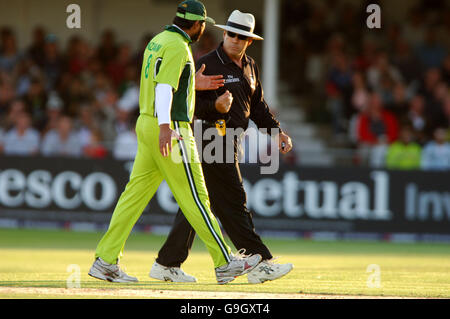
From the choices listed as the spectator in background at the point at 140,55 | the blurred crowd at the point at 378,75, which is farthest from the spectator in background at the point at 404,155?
the spectator in background at the point at 140,55

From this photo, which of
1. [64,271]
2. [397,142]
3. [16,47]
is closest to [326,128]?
[397,142]

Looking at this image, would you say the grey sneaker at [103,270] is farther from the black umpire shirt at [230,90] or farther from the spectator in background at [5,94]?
the spectator in background at [5,94]

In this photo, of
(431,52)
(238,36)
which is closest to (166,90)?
(238,36)

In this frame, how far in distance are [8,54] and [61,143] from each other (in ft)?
14.4

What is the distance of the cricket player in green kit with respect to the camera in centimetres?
748

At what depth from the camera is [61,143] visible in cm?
1639

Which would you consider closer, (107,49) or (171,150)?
(171,150)

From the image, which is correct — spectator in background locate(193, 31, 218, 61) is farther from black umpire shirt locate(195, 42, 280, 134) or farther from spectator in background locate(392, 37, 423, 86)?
black umpire shirt locate(195, 42, 280, 134)

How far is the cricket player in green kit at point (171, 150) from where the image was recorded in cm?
748

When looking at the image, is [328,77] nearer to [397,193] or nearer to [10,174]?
[397,193]

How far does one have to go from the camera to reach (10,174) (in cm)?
1574

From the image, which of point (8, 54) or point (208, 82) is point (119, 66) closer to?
point (8, 54)

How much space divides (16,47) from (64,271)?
12458 millimetres
